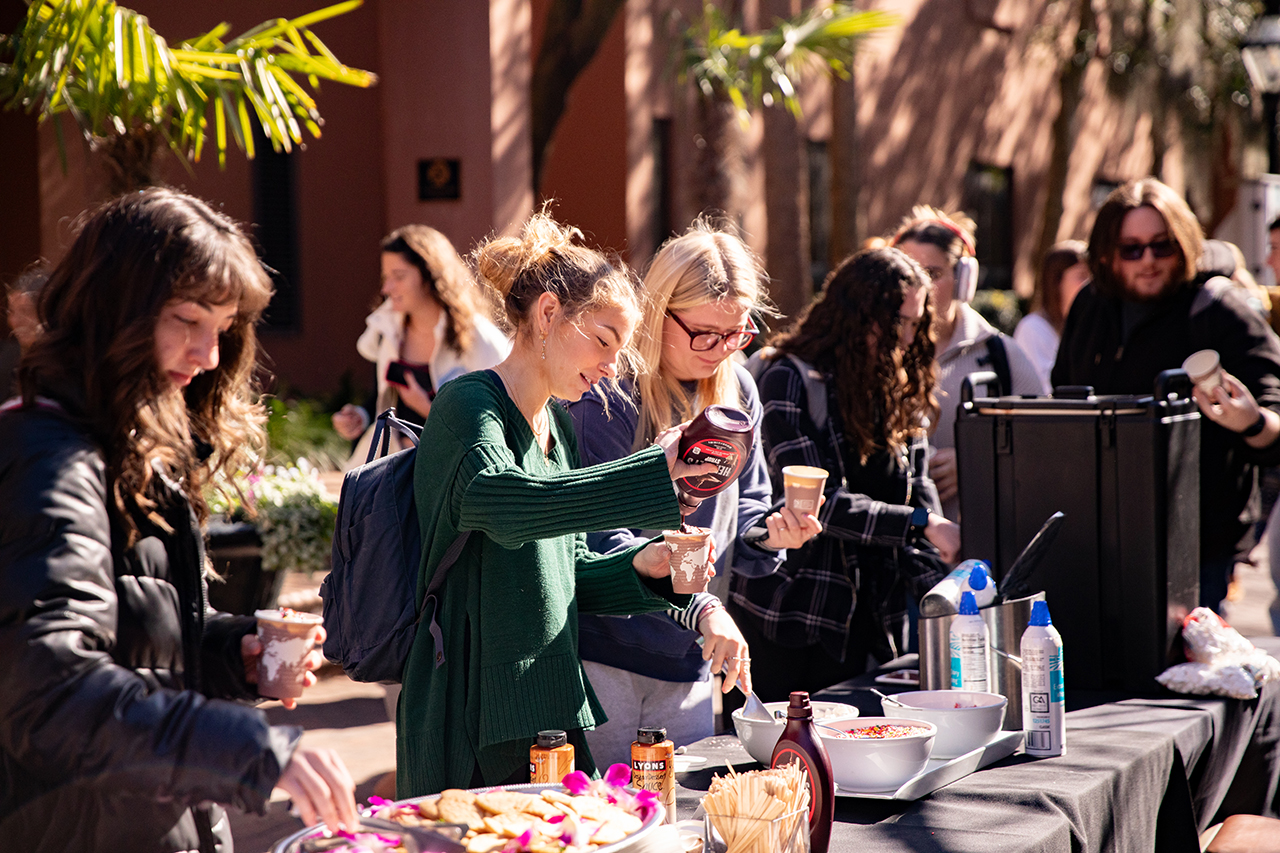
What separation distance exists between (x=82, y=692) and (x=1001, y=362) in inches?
145

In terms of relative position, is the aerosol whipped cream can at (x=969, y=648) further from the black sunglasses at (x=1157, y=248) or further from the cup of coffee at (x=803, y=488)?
the black sunglasses at (x=1157, y=248)

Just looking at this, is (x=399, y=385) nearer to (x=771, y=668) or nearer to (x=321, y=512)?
(x=321, y=512)

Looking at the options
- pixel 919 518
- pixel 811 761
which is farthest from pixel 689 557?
pixel 919 518

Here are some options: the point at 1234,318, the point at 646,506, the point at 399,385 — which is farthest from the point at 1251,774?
the point at 399,385

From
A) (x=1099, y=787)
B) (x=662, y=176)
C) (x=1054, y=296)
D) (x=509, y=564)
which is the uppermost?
(x=662, y=176)

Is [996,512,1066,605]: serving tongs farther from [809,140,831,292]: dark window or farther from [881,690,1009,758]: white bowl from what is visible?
Result: [809,140,831,292]: dark window

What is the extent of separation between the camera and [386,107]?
10.6 m

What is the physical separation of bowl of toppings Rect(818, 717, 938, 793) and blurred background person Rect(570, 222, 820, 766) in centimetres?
49

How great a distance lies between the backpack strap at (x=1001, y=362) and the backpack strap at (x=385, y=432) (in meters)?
2.56

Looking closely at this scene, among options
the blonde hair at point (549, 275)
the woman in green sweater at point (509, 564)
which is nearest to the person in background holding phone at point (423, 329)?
the blonde hair at point (549, 275)

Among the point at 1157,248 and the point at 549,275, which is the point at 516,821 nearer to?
the point at 549,275

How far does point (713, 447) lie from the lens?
90.2 inches

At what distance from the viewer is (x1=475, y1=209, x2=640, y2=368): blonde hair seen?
2.34m

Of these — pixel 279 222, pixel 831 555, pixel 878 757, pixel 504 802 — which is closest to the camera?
pixel 504 802
